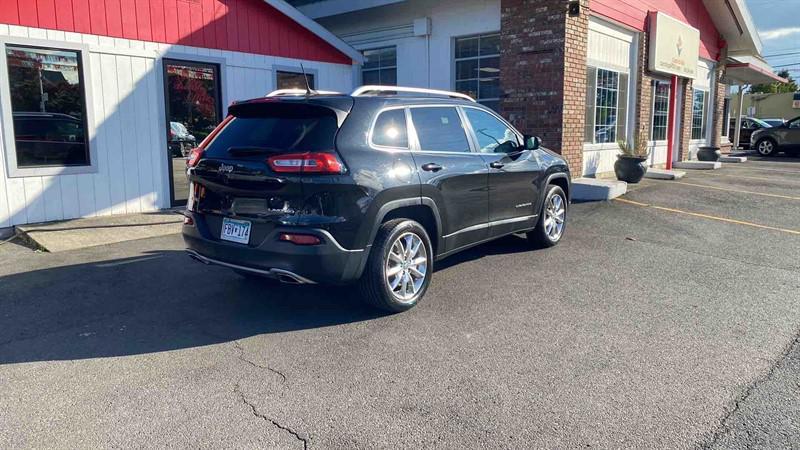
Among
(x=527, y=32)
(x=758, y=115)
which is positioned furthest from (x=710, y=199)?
(x=758, y=115)

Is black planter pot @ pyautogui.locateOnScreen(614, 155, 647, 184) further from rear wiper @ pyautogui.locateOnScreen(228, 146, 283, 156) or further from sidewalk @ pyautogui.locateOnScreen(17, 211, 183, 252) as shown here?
rear wiper @ pyautogui.locateOnScreen(228, 146, 283, 156)

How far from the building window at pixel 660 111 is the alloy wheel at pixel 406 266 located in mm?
11985

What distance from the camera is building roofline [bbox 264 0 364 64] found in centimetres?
1029

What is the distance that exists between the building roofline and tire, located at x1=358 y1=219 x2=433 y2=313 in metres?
6.92

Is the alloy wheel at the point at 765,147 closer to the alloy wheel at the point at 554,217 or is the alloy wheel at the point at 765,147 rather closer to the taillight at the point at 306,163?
the alloy wheel at the point at 554,217

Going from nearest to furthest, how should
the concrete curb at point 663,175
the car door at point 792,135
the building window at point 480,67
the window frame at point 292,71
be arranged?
the window frame at point 292,71
the building window at point 480,67
the concrete curb at point 663,175
the car door at point 792,135

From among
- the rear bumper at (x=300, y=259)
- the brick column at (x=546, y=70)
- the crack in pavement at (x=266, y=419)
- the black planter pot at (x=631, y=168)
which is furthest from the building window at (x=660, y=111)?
the crack in pavement at (x=266, y=419)

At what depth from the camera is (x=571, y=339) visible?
4219 mm

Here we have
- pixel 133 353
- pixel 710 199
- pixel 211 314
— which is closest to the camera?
pixel 133 353

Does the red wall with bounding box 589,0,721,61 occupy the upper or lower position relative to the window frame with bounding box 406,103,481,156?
upper

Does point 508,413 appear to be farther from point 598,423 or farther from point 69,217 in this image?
point 69,217

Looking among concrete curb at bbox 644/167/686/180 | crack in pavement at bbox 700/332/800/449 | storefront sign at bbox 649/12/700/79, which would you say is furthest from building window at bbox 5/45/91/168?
storefront sign at bbox 649/12/700/79

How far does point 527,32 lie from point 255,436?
9988mm

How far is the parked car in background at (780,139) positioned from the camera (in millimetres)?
22047
